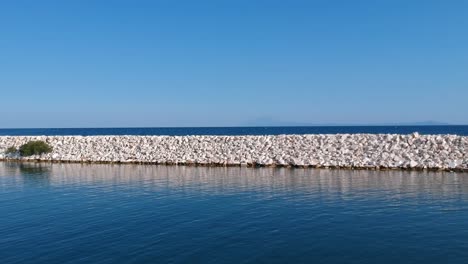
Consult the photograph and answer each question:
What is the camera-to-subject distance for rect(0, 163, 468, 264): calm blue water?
12.7 m

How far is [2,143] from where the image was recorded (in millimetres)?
50375

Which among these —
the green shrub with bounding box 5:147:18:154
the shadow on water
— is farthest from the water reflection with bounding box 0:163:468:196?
the green shrub with bounding box 5:147:18:154

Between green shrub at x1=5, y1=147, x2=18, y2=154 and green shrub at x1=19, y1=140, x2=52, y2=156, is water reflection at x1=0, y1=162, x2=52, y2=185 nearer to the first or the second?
green shrub at x1=19, y1=140, x2=52, y2=156

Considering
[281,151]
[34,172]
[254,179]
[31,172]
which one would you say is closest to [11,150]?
[31,172]

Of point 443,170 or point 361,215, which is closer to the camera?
point 361,215

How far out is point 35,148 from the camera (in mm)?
44875

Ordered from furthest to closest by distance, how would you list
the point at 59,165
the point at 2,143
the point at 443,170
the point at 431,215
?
the point at 2,143, the point at 59,165, the point at 443,170, the point at 431,215

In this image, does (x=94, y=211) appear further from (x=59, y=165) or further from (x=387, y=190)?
(x=59, y=165)

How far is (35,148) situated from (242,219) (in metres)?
35.3

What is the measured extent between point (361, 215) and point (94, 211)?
11336 mm

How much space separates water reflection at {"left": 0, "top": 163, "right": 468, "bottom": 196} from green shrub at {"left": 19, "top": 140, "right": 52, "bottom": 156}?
846cm

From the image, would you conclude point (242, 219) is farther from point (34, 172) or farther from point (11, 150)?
point (11, 150)

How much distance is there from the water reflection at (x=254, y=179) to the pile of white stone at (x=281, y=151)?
6.17 ft

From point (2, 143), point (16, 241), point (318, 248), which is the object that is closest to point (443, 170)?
point (318, 248)
